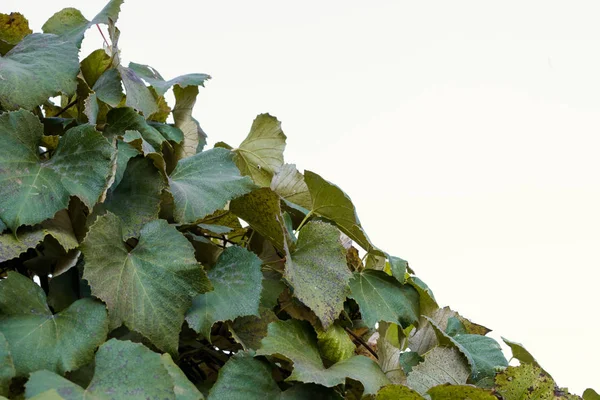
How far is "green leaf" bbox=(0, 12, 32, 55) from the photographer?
22.6 inches

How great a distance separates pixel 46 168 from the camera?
475 millimetres

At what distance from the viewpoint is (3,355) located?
40cm

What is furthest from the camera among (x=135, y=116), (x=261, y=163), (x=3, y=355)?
(x=261, y=163)

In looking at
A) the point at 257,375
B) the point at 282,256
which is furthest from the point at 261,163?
the point at 257,375

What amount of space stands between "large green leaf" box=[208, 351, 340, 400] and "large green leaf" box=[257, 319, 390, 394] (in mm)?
14

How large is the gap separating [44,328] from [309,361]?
18 centimetres

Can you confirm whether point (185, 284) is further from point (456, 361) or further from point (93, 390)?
point (456, 361)

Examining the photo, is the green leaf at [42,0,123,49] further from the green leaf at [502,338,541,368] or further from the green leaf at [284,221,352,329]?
the green leaf at [502,338,541,368]

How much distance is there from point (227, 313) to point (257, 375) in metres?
0.05

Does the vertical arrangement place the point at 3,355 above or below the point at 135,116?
below

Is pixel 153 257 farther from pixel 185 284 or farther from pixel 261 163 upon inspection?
pixel 261 163

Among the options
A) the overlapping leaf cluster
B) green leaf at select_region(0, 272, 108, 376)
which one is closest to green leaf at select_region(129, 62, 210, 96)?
the overlapping leaf cluster

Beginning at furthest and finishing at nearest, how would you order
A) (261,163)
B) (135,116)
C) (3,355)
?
(261,163) < (135,116) < (3,355)

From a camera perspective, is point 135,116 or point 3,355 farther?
point 135,116
